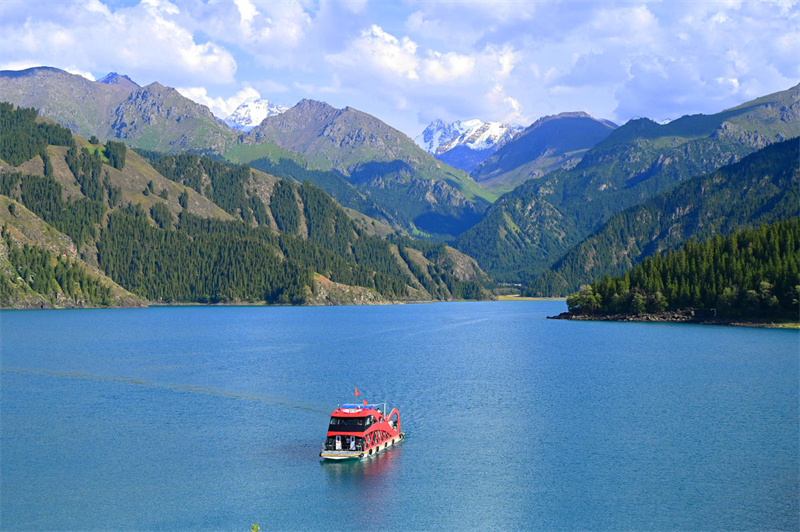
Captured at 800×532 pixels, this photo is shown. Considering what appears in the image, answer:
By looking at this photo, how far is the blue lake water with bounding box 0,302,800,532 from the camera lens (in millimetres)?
50125

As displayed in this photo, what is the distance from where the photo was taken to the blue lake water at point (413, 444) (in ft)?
164

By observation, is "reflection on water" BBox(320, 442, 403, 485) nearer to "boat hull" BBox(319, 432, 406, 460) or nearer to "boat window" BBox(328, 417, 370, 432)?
"boat hull" BBox(319, 432, 406, 460)

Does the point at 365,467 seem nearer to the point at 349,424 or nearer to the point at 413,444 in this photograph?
the point at 349,424

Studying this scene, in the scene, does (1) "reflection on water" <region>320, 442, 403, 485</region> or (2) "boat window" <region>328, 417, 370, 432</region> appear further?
(2) "boat window" <region>328, 417, 370, 432</region>

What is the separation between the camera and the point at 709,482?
184 ft

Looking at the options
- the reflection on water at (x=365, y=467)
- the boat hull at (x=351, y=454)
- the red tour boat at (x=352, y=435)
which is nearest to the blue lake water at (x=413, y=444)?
the reflection on water at (x=365, y=467)

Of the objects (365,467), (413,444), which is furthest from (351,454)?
(413,444)

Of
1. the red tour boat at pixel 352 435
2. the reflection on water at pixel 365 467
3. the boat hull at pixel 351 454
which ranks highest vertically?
the red tour boat at pixel 352 435

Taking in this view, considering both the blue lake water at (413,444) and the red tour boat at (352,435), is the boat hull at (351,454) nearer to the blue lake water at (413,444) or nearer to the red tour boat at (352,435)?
the red tour boat at (352,435)

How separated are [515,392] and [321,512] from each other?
50.2 metres

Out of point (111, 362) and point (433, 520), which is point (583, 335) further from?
point (433, 520)

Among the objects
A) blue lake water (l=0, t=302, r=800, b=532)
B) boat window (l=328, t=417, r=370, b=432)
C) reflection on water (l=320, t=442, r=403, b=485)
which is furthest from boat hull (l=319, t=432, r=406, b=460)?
boat window (l=328, t=417, r=370, b=432)

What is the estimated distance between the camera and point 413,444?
67.9 metres

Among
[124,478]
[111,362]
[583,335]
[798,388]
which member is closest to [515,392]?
[798,388]
